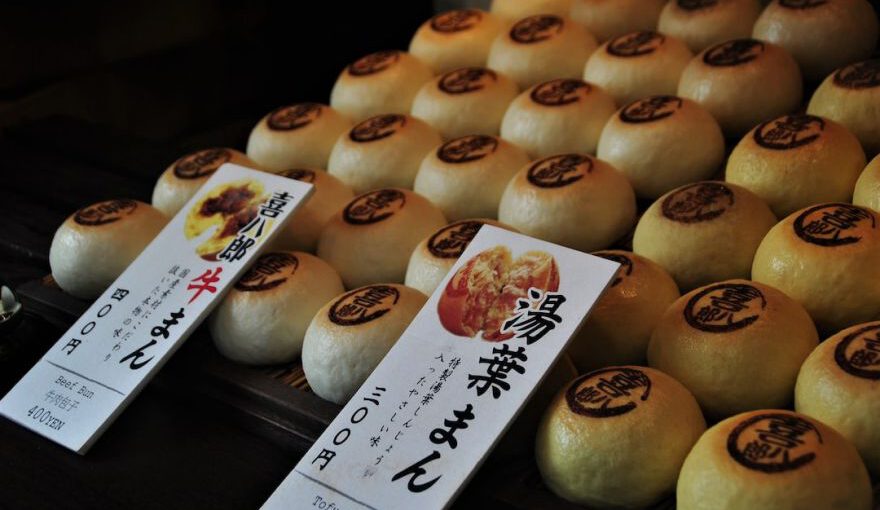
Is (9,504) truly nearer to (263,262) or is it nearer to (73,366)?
(73,366)

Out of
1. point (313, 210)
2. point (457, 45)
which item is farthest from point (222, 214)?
point (457, 45)

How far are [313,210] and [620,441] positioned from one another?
0.87 metres

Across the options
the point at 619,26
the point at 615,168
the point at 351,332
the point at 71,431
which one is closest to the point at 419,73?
the point at 619,26

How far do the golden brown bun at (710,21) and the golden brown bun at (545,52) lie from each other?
199 mm

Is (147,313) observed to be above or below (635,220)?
above

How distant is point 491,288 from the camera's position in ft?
4.43

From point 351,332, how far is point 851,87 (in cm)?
101

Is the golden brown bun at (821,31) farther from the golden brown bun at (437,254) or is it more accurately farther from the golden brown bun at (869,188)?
the golden brown bun at (437,254)

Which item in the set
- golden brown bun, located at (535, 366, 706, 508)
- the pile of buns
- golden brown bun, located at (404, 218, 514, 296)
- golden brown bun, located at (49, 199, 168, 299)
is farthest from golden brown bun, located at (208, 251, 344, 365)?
golden brown bun, located at (535, 366, 706, 508)

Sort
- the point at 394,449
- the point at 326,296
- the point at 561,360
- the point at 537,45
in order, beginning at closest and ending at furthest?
the point at 394,449 → the point at 561,360 → the point at 326,296 → the point at 537,45

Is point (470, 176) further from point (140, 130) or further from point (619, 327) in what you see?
point (140, 130)

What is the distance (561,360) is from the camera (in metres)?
A: 1.37

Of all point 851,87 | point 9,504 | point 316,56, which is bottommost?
point 316,56

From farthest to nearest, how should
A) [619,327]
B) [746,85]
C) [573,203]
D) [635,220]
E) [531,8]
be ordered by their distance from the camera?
[531,8] → [746,85] → [635,220] → [573,203] → [619,327]
